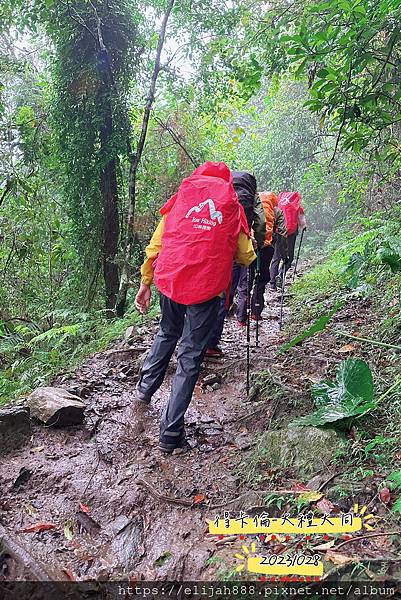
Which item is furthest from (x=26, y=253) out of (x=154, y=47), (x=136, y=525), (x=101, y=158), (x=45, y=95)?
(x=136, y=525)

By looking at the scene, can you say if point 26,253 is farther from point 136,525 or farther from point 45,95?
point 136,525

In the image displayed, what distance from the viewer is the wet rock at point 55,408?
394 cm

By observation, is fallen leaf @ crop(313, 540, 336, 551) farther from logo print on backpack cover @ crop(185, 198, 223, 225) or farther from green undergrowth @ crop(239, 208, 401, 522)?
logo print on backpack cover @ crop(185, 198, 223, 225)

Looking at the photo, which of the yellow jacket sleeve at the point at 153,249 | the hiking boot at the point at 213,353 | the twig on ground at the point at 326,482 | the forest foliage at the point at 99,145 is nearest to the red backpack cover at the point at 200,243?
the yellow jacket sleeve at the point at 153,249

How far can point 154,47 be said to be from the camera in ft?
28.3

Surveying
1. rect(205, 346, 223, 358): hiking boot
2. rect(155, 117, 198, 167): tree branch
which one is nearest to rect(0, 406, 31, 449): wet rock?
rect(205, 346, 223, 358): hiking boot

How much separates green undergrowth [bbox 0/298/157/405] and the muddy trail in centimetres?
81

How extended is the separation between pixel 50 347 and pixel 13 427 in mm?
3730

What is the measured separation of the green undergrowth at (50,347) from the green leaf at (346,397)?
10.0 feet

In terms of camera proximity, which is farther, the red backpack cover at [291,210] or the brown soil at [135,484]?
the red backpack cover at [291,210]

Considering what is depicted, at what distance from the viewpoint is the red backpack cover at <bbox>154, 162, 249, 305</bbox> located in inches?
143

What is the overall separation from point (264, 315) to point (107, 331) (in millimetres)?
3016

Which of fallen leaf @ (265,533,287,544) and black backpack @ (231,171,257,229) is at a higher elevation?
black backpack @ (231,171,257,229)

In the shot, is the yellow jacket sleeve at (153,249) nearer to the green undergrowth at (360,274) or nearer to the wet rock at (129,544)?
the green undergrowth at (360,274)
